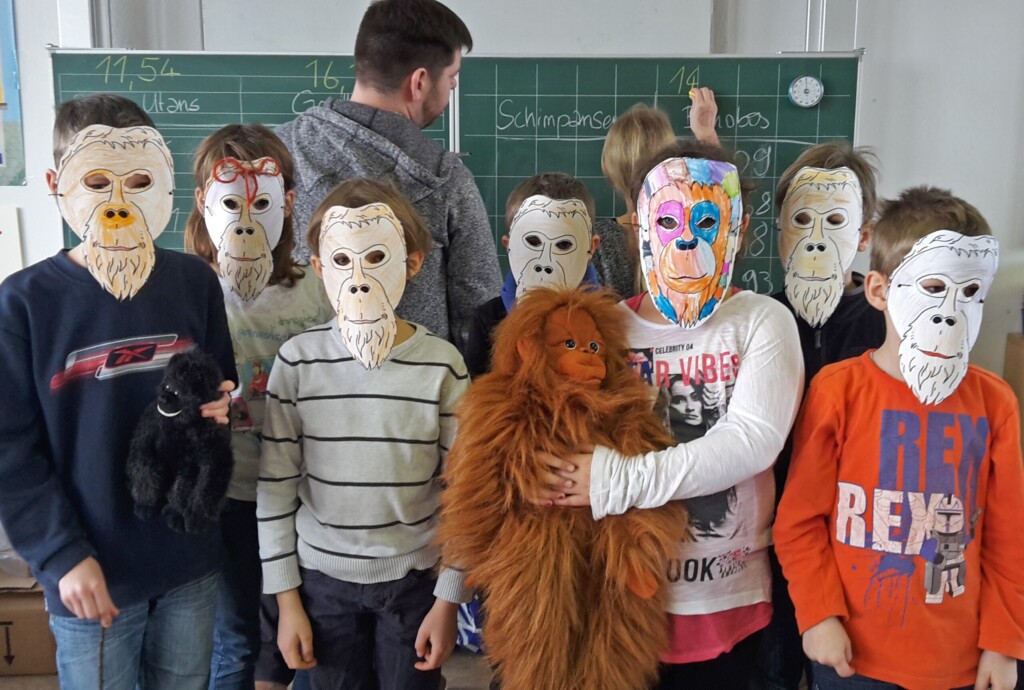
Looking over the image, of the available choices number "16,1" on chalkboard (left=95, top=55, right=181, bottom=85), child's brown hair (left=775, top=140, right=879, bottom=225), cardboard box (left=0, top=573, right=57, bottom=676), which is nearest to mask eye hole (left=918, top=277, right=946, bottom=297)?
child's brown hair (left=775, top=140, right=879, bottom=225)

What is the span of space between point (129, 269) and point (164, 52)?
7.11 ft

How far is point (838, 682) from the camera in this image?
4.14 ft

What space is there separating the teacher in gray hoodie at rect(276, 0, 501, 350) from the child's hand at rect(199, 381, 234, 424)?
498 millimetres

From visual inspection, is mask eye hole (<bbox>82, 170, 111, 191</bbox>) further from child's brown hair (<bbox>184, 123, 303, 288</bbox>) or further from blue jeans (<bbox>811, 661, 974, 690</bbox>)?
blue jeans (<bbox>811, 661, 974, 690</bbox>)

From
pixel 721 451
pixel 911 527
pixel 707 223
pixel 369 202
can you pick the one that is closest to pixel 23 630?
pixel 369 202

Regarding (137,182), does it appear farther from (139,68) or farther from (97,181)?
(139,68)

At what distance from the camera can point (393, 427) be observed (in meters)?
1.32

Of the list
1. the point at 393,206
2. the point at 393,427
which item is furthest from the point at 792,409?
the point at 393,206

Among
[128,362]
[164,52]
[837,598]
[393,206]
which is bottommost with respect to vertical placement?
[837,598]

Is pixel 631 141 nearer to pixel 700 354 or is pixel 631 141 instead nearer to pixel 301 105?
pixel 700 354

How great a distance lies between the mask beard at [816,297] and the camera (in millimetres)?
1499

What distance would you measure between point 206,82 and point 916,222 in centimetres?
273

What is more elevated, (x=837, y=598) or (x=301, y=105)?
(x=301, y=105)

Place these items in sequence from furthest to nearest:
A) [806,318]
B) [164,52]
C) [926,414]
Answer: [164,52] → [806,318] → [926,414]
